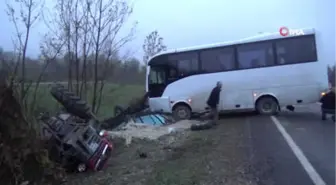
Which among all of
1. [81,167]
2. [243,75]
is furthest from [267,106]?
[81,167]

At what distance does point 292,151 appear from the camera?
10461 mm

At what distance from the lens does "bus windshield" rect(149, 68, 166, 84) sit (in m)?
21.5

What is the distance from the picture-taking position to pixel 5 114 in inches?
257

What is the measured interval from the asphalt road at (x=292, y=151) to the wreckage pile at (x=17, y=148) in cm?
363

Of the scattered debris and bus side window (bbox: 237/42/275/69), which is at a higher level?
bus side window (bbox: 237/42/275/69)

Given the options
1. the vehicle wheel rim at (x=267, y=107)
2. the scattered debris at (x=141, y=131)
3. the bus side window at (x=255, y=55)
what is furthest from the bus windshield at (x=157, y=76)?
the vehicle wheel rim at (x=267, y=107)

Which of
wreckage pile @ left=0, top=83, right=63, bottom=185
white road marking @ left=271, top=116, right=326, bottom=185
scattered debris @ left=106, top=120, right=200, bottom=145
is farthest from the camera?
scattered debris @ left=106, top=120, right=200, bottom=145

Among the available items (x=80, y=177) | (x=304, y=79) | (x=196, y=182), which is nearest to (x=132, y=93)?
(x=304, y=79)

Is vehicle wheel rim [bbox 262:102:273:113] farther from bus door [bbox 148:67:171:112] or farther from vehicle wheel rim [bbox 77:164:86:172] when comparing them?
vehicle wheel rim [bbox 77:164:86:172]

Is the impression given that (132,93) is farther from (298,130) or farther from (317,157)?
(317,157)

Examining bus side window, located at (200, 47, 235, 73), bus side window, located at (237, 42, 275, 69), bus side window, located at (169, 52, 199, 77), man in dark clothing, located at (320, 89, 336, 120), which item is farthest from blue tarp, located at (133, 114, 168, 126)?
man in dark clothing, located at (320, 89, 336, 120)

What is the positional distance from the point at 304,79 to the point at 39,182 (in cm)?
1477

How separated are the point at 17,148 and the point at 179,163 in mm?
4105

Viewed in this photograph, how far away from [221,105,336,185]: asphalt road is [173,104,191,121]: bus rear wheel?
13.9 ft
